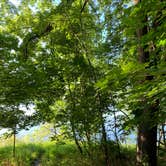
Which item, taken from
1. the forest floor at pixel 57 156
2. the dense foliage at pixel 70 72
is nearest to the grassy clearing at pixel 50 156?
the forest floor at pixel 57 156

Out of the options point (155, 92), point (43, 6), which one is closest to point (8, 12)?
point (43, 6)

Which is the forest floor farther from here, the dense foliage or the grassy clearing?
the dense foliage

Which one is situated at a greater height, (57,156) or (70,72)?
(70,72)

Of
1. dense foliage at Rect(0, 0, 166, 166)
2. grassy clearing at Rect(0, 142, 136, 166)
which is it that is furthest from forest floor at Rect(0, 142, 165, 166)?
dense foliage at Rect(0, 0, 166, 166)

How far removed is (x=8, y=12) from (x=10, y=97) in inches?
169

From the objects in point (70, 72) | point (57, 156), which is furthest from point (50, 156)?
point (70, 72)

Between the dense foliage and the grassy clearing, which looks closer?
the dense foliage

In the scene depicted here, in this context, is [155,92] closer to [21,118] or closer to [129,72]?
[129,72]

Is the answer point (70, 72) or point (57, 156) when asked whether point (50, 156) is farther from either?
point (70, 72)

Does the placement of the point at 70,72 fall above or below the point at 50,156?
above

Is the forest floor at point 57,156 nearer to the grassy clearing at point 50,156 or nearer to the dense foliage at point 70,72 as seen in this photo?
the grassy clearing at point 50,156

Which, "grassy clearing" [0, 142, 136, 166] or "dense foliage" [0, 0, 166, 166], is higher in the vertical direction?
"dense foliage" [0, 0, 166, 166]

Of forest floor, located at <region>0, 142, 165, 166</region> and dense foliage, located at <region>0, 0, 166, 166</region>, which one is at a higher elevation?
dense foliage, located at <region>0, 0, 166, 166</region>

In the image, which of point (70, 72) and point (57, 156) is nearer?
point (70, 72)
